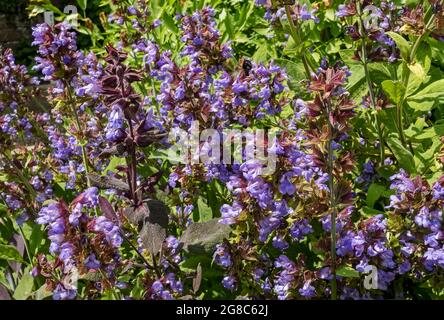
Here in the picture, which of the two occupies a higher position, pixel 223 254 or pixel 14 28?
pixel 14 28

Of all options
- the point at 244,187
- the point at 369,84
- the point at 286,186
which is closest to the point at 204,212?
the point at 244,187

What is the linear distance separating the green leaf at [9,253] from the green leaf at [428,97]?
1428 mm

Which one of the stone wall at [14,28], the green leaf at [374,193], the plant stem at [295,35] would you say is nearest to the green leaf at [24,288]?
the green leaf at [374,193]

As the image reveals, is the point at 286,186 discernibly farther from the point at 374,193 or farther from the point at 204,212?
the point at 204,212

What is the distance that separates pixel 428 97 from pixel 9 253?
5.02 ft

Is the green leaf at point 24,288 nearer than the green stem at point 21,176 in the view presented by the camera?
Yes

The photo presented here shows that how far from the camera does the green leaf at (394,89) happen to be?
6.28 ft

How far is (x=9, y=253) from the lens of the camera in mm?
2047

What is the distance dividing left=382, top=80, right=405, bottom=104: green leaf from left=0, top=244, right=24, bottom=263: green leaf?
131 cm

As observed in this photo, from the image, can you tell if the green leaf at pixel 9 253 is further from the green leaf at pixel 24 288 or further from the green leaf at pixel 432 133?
the green leaf at pixel 432 133
